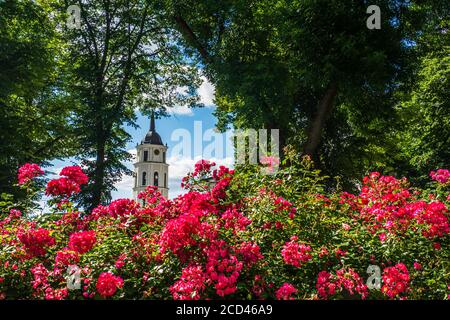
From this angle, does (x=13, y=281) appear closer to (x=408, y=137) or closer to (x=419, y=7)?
(x=419, y=7)

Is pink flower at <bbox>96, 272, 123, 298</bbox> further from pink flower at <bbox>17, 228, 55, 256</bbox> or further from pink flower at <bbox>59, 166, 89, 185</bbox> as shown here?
pink flower at <bbox>59, 166, 89, 185</bbox>

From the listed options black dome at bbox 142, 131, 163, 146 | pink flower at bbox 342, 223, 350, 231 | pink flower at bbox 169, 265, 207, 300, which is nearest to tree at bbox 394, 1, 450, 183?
pink flower at bbox 342, 223, 350, 231

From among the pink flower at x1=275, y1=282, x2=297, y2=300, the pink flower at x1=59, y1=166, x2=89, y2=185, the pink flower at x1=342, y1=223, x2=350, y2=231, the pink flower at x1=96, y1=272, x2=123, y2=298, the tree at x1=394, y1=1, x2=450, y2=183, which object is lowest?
the pink flower at x1=275, y1=282, x2=297, y2=300

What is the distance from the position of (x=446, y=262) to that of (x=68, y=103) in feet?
72.0

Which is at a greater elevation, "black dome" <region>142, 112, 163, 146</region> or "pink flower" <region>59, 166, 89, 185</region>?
"black dome" <region>142, 112, 163, 146</region>

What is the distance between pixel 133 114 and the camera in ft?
79.1

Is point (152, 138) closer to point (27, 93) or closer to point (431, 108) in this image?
point (27, 93)

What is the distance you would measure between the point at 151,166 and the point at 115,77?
174 ft

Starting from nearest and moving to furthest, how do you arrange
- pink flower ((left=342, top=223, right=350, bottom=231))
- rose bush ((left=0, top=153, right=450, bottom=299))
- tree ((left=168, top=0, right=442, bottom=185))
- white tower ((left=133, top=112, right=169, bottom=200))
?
rose bush ((left=0, top=153, right=450, bottom=299)) → pink flower ((left=342, top=223, right=350, bottom=231)) → tree ((left=168, top=0, right=442, bottom=185)) → white tower ((left=133, top=112, right=169, bottom=200))

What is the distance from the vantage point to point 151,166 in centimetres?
7550

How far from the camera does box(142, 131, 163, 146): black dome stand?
78.3 metres
